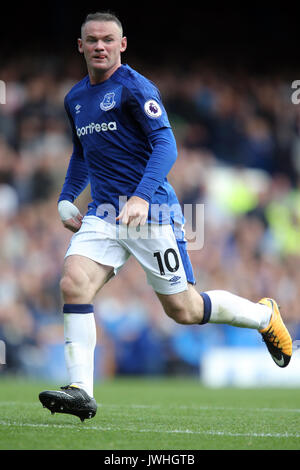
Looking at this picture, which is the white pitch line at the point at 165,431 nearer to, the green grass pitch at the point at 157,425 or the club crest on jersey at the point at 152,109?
the green grass pitch at the point at 157,425

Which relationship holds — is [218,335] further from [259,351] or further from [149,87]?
[149,87]

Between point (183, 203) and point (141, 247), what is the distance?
908 cm

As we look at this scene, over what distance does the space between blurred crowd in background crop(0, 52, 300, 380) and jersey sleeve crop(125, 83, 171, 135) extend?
23.9 ft

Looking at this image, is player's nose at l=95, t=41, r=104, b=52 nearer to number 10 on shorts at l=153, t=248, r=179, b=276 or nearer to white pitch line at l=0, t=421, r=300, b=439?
number 10 on shorts at l=153, t=248, r=179, b=276

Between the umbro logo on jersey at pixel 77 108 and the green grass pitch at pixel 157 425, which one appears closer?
the green grass pitch at pixel 157 425

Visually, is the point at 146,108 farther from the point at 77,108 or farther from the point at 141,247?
the point at 141,247

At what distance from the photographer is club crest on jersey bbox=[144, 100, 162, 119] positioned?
4.64m

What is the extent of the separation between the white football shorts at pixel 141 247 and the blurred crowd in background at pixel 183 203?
689 cm

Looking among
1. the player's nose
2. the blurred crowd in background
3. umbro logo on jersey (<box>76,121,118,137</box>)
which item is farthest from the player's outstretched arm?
the blurred crowd in background

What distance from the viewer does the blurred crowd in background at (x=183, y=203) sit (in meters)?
12.0

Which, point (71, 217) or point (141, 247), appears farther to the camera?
point (71, 217)

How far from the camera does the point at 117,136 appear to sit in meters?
4.81

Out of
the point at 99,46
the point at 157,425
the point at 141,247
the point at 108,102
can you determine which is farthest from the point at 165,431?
the point at 99,46

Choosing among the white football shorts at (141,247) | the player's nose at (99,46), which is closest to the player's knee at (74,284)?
the white football shorts at (141,247)
